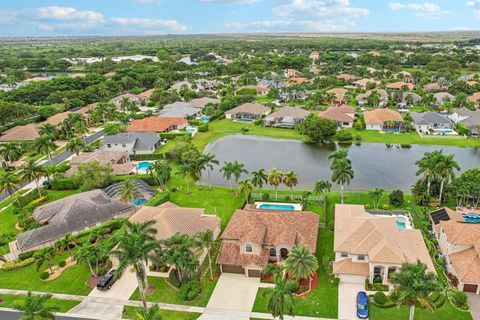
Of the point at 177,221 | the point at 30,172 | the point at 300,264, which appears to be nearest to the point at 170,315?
the point at 177,221

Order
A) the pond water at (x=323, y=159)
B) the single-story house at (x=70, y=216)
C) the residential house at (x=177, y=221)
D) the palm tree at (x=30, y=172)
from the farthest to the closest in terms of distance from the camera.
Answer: the pond water at (x=323, y=159) → the palm tree at (x=30, y=172) → the single-story house at (x=70, y=216) → the residential house at (x=177, y=221)

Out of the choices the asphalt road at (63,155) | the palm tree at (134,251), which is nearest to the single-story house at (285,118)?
the asphalt road at (63,155)

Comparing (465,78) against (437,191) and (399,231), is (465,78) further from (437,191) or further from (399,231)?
(399,231)

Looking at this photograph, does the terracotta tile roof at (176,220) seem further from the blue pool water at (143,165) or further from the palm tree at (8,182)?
the blue pool water at (143,165)

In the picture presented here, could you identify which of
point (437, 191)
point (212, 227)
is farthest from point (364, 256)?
point (437, 191)

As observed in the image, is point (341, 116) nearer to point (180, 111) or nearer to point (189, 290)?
point (180, 111)

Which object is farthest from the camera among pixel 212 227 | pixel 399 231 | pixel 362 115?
pixel 362 115
